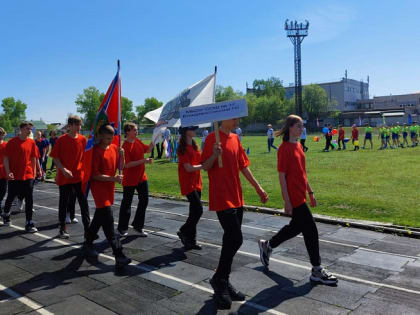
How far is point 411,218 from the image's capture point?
24.7 ft

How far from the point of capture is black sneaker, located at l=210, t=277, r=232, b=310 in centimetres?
407

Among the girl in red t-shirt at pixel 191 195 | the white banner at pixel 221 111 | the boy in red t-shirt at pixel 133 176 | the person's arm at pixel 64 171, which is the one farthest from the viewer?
the boy in red t-shirt at pixel 133 176

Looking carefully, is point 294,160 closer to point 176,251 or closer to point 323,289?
point 323,289

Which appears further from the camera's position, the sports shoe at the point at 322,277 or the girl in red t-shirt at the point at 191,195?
the girl in red t-shirt at the point at 191,195

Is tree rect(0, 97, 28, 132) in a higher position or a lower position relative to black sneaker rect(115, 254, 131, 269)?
higher

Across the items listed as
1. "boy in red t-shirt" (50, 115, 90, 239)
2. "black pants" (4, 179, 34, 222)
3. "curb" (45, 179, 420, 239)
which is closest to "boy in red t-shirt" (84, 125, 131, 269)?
"boy in red t-shirt" (50, 115, 90, 239)

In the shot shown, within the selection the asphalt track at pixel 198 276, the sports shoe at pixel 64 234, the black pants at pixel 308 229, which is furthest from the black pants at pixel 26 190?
the black pants at pixel 308 229

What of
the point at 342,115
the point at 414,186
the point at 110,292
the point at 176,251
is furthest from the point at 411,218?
the point at 342,115

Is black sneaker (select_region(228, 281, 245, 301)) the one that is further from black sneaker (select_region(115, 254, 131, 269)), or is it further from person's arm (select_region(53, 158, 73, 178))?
person's arm (select_region(53, 158, 73, 178))

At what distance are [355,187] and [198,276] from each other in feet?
24.8

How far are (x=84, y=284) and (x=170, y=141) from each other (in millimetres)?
17923

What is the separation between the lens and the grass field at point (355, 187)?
8281mm

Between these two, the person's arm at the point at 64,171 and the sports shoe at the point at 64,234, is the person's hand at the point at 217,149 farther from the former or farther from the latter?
the sports shoe at the point at 64,234

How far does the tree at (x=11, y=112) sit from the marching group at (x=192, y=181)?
96.7 m
